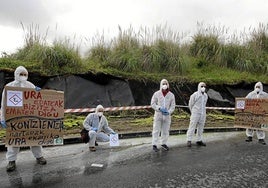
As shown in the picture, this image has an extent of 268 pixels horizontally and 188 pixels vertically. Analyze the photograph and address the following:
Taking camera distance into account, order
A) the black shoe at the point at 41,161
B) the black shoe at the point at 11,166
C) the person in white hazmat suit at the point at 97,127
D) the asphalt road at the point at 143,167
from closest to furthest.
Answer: the asphalt road at the point at 143,167, the black shoe at the point at 11,166, the black shoe at the point at 41,161, the person in white hazmat suit at the point at 97,127

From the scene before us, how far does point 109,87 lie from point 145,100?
61.3 inches

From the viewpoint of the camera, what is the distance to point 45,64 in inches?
527

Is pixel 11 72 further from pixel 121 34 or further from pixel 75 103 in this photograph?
pixel 121 34

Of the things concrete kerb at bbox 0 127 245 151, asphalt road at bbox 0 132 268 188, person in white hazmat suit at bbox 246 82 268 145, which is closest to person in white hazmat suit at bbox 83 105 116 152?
asphalt road at bbox 0 132 268 188

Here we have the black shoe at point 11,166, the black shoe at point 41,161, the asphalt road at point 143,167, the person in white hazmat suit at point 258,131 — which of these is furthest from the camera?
the person in white hazmat suit at point 258,131

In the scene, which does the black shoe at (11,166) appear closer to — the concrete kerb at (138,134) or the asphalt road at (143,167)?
the asphalt road at (143,167)

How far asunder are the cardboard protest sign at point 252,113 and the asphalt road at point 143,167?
1200 mm

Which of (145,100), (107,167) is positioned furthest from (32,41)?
(107,167)

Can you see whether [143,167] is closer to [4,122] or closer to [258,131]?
[4,122]

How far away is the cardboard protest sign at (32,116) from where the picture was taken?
22.2 feet

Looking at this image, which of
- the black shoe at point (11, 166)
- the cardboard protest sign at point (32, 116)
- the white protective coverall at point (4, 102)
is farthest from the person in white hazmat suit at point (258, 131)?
the black shoe at point (11, 166)

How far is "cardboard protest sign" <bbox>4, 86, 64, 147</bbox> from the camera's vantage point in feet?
22.2

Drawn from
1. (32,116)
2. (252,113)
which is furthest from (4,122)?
(252,113)

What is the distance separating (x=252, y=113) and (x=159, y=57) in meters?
6.30
